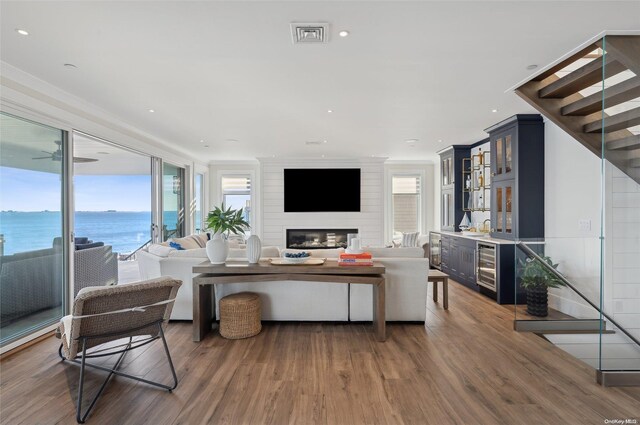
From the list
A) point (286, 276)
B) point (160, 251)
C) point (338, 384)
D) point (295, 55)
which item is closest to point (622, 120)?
point (295, 55)

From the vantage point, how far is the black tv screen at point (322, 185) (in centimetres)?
823

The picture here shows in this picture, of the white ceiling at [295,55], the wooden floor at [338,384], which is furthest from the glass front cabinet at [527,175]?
the wooden floor at [338,384]

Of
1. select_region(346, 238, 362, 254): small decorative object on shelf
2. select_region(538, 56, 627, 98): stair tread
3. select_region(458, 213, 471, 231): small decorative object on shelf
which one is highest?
select_region(538, 56, 627, 98): stair tread

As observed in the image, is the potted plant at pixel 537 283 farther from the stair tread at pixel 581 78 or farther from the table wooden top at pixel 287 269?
the table wooden top at pixel 287 269

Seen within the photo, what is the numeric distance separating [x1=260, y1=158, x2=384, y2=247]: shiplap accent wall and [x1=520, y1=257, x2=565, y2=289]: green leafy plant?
454 centimetres

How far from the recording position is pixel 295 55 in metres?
2.71

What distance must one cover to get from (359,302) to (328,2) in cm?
285

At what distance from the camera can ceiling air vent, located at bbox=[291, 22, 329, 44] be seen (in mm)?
2258

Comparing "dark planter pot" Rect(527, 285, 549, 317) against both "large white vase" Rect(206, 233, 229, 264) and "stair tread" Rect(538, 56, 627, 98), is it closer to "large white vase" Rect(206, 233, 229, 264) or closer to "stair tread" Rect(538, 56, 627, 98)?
"stair tread" Rect(538, 56, 627, 98)

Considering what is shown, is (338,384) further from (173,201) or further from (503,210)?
(173,201)

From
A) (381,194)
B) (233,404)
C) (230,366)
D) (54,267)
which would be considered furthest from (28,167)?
(381,194)

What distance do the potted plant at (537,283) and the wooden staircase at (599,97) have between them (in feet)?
4.46

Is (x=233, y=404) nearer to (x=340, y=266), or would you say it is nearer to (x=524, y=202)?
(x=340, y=266)

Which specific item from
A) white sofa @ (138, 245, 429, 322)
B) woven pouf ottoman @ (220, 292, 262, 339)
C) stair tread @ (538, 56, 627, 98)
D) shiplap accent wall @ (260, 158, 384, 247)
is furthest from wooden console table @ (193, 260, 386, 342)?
shiplap accent wall @ (260, 158, 384, 247)
